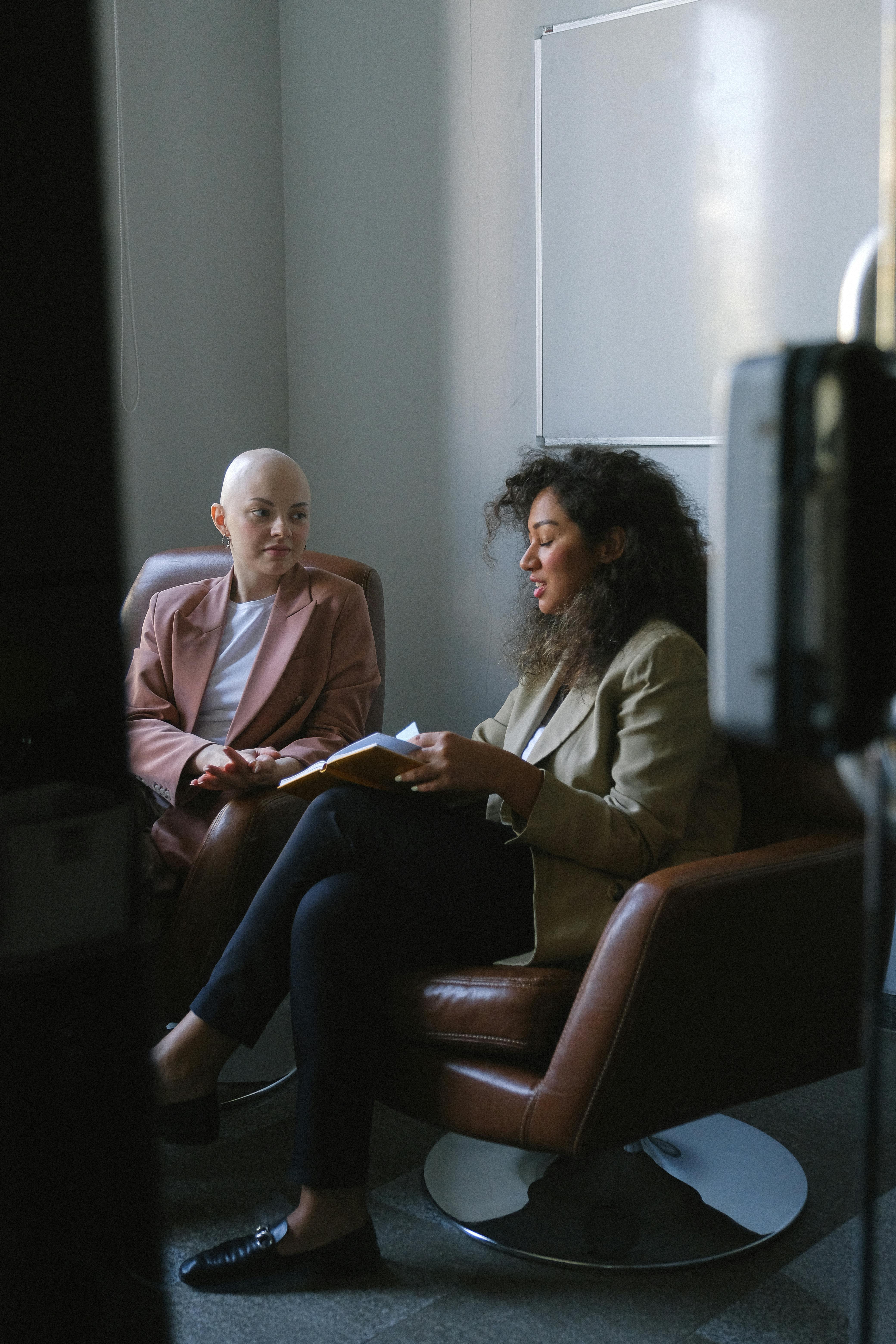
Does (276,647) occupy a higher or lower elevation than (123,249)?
lower

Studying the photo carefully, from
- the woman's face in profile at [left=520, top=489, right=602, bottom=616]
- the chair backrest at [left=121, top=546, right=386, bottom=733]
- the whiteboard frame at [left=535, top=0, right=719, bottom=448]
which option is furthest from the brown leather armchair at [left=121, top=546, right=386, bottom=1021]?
the whiteboard frame at [left=535, top=0, right=719, bottom=448]

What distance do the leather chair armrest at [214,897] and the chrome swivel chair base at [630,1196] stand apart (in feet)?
1.58

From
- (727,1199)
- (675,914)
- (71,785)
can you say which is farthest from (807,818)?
(71,785)

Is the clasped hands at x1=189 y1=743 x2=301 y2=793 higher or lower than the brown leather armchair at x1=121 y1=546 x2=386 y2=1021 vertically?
higher

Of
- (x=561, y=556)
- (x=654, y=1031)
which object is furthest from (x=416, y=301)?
(x=654, y=1031)

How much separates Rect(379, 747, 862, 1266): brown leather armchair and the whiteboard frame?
2.89 feet

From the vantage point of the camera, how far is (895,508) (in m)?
0.56

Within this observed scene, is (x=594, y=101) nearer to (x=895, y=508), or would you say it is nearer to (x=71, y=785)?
(x=895, y=508)

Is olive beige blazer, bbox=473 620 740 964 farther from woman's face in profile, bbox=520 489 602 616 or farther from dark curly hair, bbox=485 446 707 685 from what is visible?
woman's face in profile, bbox=520 489 602 616

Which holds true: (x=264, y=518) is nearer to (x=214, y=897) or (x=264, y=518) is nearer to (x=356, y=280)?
(x=214, y=897)

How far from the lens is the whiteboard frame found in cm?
241

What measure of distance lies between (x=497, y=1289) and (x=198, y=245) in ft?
7.85

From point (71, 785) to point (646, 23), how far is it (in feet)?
7.90

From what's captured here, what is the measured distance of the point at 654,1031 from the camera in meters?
1.46
